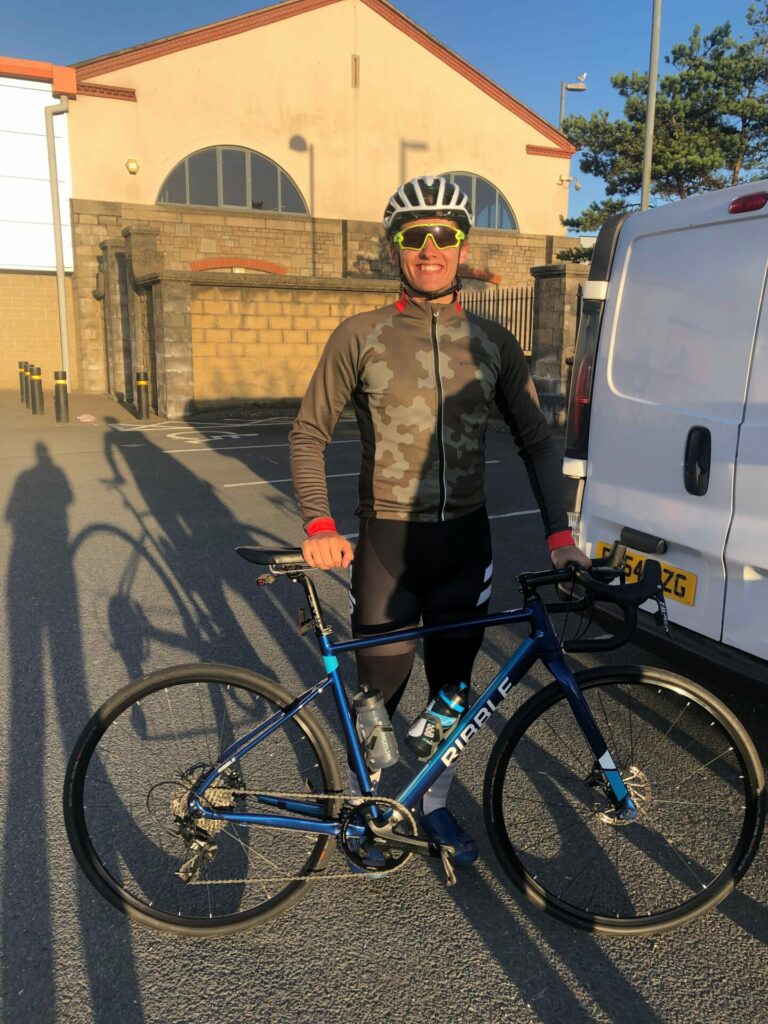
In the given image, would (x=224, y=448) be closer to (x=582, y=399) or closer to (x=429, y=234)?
(x=582, y=399)

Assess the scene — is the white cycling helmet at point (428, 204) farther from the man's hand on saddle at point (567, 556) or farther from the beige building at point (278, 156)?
the beige building at point (278, 156)

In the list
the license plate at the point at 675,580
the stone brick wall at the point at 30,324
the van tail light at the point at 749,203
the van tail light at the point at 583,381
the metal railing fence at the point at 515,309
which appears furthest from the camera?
the stone brick wall at the point at 30,324

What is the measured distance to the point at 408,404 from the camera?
96.3 inches

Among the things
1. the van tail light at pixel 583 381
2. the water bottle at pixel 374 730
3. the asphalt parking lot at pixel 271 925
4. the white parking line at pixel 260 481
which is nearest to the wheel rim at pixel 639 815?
the asphalt parking lot at pixel 271 925

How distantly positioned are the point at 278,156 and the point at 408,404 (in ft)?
76.5

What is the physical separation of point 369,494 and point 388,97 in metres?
25.0

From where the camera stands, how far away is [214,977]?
7.43 feet

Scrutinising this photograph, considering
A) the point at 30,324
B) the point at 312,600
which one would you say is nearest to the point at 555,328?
the point at 312,600

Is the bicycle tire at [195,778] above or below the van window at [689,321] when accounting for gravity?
below

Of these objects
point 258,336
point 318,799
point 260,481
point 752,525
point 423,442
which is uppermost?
point 423,442

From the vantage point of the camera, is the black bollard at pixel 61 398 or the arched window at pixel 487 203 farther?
the arched window at pixel 487 203

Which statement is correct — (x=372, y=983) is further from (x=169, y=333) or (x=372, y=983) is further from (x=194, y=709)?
A: (x=169, y=333)

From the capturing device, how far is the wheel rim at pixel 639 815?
2.38 m

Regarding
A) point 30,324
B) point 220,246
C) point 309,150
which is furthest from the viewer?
point 309,150
